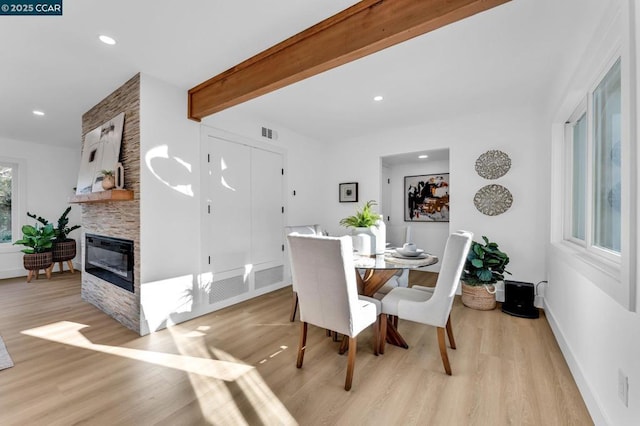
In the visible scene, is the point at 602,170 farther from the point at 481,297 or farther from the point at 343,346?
the point at 343,346

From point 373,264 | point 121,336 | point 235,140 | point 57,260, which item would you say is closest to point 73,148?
point 57,260

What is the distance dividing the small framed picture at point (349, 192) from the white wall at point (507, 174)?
877 mm

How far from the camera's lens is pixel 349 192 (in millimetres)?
4918

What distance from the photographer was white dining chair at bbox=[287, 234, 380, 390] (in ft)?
5.94

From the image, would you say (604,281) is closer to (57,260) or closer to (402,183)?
(402,183)

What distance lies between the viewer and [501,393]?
179 centimetres

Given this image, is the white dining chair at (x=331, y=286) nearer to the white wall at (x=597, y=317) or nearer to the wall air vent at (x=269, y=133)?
the white wall at (x=597, y=317)

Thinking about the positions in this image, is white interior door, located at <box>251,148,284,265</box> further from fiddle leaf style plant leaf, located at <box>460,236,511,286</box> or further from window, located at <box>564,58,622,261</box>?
window, located at <box>564,58,622,261</box>

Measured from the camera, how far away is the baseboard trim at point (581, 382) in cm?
149

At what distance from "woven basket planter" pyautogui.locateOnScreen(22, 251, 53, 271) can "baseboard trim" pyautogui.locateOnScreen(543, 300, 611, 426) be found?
6.92m

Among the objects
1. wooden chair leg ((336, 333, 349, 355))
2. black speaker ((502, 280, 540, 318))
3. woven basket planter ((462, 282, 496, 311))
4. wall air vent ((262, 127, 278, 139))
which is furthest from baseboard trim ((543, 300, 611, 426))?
wall air vent ((262, 127, 278, 139))

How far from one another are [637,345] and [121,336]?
11.6 feet

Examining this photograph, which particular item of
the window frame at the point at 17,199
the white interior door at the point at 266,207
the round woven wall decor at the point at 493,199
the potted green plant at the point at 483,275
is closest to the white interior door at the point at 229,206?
the white interior door at the point at 266,207

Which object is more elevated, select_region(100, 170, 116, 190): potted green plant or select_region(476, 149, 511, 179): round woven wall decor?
select_region(476, 149, 511, 179): round woven wall decor
